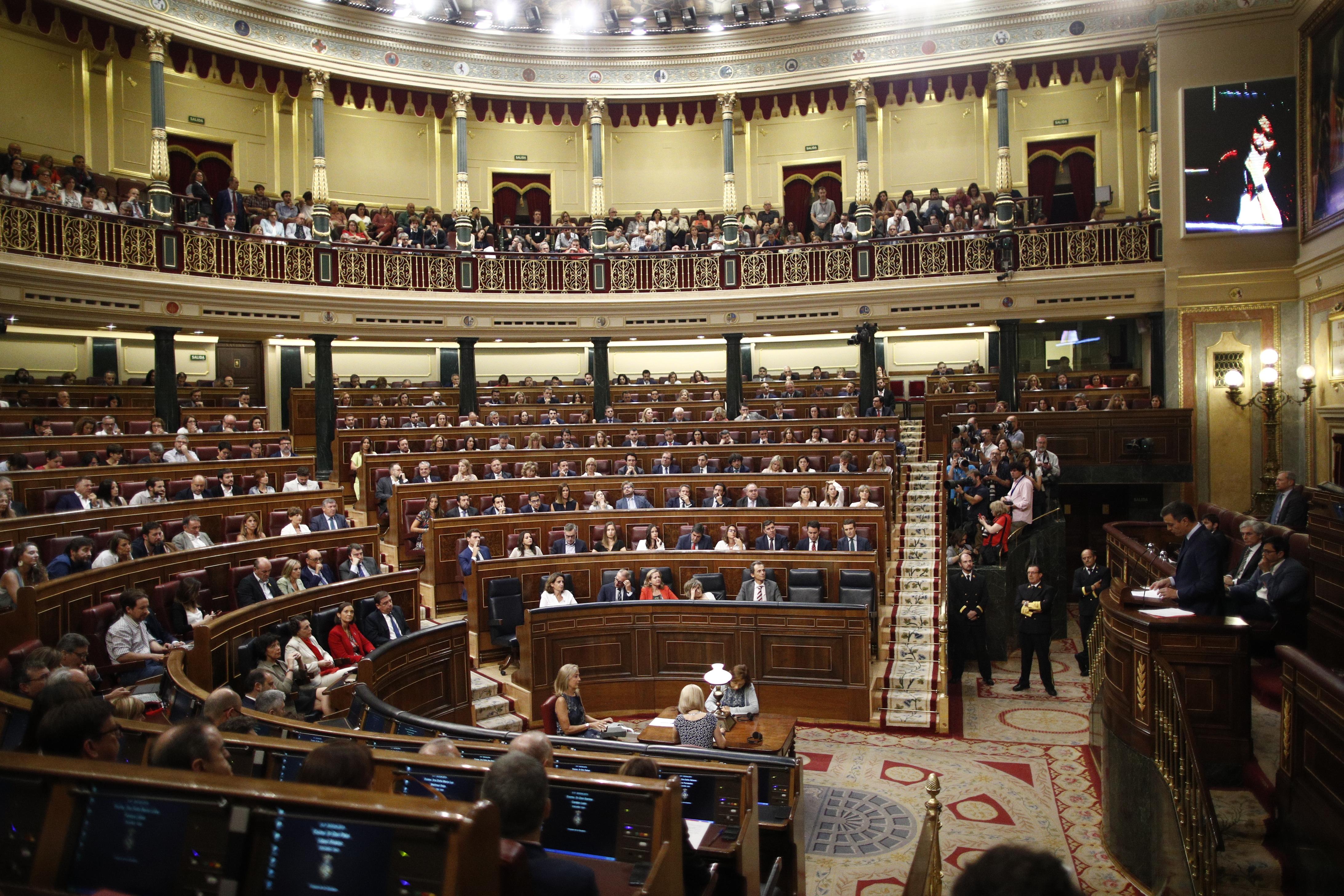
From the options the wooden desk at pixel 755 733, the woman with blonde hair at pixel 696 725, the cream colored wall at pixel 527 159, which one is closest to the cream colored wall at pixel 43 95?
the cream colored wall at pixel 527 159

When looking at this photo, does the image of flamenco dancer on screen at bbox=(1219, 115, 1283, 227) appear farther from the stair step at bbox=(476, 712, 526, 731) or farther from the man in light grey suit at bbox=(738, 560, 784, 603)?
A: the stair step at bbox=(476, 712, 526, 731)

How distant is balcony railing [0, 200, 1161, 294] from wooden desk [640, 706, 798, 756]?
10.8 m

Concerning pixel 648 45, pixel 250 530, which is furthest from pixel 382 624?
pixel 648 45

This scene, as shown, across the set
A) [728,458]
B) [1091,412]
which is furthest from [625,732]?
[1091,412]

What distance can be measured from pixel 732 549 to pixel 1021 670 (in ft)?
9.82

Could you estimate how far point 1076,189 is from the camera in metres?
17.8

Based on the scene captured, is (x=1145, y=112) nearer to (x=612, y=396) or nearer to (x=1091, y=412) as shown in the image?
(x=1091, y=412)

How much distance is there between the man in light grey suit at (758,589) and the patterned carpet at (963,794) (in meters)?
1.25

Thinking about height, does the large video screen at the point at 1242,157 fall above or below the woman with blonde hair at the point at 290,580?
above

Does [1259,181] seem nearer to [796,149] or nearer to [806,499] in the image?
[806,499]

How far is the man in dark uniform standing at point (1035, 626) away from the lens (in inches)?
322

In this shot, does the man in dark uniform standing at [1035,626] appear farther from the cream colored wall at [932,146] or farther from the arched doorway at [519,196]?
the arched doorway at [519,196]

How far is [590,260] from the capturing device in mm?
16188

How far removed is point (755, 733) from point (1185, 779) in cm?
236
